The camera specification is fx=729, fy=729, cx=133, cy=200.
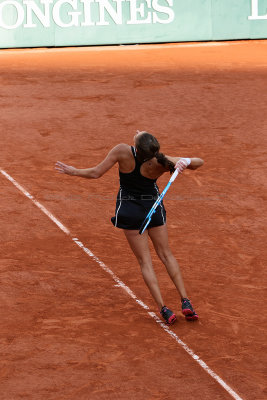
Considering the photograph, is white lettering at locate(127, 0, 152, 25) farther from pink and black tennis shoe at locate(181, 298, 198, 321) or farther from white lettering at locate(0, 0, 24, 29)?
pink and black tennis shoe at locate(181, 298, 198, 321)

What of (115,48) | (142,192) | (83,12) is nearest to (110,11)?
(83,12)

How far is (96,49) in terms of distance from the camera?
77.2ft

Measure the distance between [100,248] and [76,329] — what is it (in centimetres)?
245

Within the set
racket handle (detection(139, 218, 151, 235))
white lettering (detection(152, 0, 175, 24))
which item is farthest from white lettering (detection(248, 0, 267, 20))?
racket handle (detection(139, 218, 151, 235))

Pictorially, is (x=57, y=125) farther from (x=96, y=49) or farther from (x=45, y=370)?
(x=45, y=370)

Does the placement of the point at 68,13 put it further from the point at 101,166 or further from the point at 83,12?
the point at 101,166

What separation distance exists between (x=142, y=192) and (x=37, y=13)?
17.4 metres

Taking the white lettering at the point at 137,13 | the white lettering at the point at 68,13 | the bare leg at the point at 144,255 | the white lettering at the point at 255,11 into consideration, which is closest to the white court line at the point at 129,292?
the bare leg at the point at 144,255

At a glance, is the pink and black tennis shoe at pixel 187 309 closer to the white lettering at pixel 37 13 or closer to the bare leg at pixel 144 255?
the bare leg at pixel 144 255

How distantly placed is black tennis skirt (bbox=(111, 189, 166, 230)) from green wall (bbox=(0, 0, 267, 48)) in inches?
675

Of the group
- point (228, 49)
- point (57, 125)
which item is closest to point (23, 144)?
point (57, 125)

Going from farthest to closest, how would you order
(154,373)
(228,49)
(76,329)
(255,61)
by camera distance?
(228,49) < (255,61) < (76,329) < (154,373)

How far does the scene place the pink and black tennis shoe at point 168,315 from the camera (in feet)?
23.7

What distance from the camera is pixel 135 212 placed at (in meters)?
7.14
